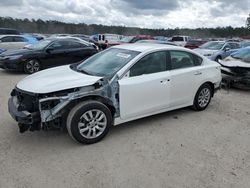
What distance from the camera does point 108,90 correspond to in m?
4.45

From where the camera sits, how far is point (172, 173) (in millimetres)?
3594

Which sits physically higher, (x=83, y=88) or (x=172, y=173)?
(x=83, y=88)

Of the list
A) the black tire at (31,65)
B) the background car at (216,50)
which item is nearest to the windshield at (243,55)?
the background car at (216,50)

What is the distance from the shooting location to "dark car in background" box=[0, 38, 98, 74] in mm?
10493

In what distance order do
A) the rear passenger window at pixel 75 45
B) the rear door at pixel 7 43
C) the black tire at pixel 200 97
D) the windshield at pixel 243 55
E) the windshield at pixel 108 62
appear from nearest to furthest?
the windshield at pixel 108 62 → the black tire at pixel 200 97 → the windshield at pixel 243 55 → the rear passenger window at pixel 75 45 → the rear door at pixel 7 43

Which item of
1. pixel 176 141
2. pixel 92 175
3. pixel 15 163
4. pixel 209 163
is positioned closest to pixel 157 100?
pixel 176 141

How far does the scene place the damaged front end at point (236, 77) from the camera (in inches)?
327

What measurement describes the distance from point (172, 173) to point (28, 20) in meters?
60.4

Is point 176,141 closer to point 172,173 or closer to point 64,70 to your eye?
Answer: point 172,173

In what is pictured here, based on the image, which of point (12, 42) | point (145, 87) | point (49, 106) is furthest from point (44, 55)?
point (49, 106)

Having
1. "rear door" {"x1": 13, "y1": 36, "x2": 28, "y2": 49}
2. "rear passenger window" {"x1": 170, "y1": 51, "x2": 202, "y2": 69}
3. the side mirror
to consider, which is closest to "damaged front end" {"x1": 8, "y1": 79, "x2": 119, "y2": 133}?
"rear passenger window" {"x1": 170, "y1": 51, "x2": 202, "y2": 69}

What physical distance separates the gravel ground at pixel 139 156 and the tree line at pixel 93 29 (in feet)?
173

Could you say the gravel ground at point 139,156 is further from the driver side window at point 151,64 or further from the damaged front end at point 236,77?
the damaged front end at point 236,77

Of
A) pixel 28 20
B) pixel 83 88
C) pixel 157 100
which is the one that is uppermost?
pixel 28 20
